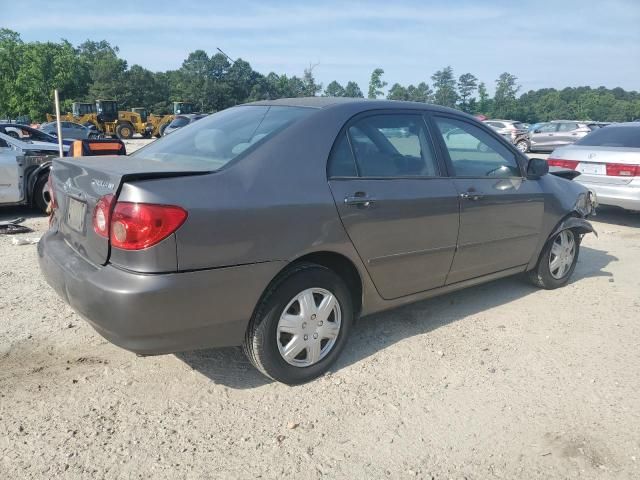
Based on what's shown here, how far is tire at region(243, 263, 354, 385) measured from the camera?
279cm

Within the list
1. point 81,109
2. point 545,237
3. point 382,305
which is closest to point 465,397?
point 382,305

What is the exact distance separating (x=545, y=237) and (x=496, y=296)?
672 mm

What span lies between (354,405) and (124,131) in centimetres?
3702

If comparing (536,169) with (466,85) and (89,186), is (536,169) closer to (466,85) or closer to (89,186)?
(89,186)

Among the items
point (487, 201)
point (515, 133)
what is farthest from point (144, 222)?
point (515, 133)

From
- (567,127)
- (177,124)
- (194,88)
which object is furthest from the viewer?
(194,88)

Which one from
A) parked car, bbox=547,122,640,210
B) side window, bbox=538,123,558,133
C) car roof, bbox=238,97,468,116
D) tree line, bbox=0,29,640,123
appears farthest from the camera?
tree line, bbox=0,29,640,123

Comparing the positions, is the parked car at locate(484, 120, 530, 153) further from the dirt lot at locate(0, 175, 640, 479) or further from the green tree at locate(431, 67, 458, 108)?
the green tree at locate(431, 67, 458, 108)

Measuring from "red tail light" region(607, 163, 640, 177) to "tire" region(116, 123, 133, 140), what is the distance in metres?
34.0

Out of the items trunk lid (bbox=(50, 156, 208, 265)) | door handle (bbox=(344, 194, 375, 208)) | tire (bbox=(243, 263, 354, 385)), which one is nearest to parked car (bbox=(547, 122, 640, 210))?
door handle (bbox=(344, 194, 375, 208))

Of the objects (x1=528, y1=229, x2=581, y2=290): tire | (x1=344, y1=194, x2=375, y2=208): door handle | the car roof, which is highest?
the car roof

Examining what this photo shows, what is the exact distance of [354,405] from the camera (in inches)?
113

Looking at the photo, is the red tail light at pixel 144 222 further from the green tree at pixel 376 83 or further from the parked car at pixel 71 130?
the green tree at pixel 376 83

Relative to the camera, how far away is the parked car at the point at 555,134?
74.2ft
